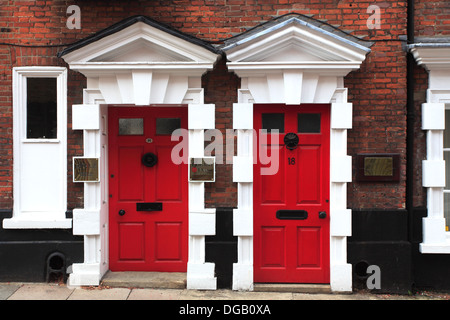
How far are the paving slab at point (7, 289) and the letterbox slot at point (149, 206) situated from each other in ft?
6.59

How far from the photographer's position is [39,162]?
613 cm

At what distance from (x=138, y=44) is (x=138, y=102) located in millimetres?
823

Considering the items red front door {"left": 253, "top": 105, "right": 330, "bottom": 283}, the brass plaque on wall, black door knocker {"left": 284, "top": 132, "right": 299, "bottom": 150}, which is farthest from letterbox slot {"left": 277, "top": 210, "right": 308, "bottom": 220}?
the brass plaque on wall

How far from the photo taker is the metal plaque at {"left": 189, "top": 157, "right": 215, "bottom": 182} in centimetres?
593

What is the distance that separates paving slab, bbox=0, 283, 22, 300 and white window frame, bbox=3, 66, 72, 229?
943 mm

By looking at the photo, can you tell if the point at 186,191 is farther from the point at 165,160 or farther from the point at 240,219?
the point at 240,219

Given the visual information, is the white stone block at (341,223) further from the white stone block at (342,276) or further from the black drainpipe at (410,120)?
the black drainpipe at (410,120)

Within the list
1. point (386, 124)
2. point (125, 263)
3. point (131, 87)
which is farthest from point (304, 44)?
point (125, 263)

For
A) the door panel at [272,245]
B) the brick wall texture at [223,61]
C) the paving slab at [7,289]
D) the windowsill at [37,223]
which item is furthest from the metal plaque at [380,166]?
the paving slab at [7,289]

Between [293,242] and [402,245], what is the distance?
5.06ft

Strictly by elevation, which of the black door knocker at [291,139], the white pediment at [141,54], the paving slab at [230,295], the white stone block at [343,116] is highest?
the white pediment at [141,54]

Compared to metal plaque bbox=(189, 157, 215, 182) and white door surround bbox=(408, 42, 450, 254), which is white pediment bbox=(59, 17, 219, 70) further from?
white door surround bbox=(408, 42, 450, 254)

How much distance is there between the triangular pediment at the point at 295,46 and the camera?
5676 millimetres

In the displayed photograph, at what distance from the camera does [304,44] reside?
580 cm
